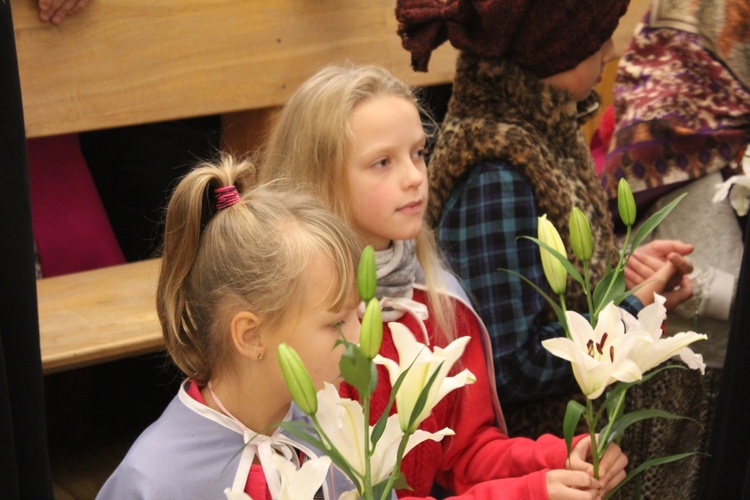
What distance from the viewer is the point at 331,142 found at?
1.61 meters

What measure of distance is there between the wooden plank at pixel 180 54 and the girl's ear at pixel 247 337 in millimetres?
1197

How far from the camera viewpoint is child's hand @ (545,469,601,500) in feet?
3.86

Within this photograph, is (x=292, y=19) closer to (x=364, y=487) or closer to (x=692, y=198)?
(x=692, y=198)

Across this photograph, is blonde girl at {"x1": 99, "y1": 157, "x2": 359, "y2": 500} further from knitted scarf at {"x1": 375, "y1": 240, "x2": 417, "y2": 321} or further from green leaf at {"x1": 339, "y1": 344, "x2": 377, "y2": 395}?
green leaf at {"x1": 339, "y1": 344, "x2": 377, "y2": 395}

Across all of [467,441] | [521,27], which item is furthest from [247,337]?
[521,27]

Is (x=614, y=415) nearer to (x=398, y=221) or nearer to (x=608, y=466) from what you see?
(x=608, y=466)

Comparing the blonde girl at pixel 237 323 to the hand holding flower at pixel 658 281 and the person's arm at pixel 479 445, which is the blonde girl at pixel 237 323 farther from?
the hand holding flower at pixel 658 281

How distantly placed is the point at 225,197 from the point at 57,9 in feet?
3.68

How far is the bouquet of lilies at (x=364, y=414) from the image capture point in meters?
0.83

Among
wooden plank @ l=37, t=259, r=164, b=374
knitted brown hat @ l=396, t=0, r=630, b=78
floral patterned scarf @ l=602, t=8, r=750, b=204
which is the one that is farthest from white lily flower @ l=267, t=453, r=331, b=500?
floral patterned scarf @ l=602, t=8, r=750, b=204

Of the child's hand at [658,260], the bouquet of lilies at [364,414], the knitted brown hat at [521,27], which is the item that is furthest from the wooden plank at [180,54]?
the bouquet of lilies at [364,414]

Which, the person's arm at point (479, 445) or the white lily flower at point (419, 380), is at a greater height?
the white lily flower at point (419, 380)

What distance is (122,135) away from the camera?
107 inches

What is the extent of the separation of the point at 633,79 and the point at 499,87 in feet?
1.58
